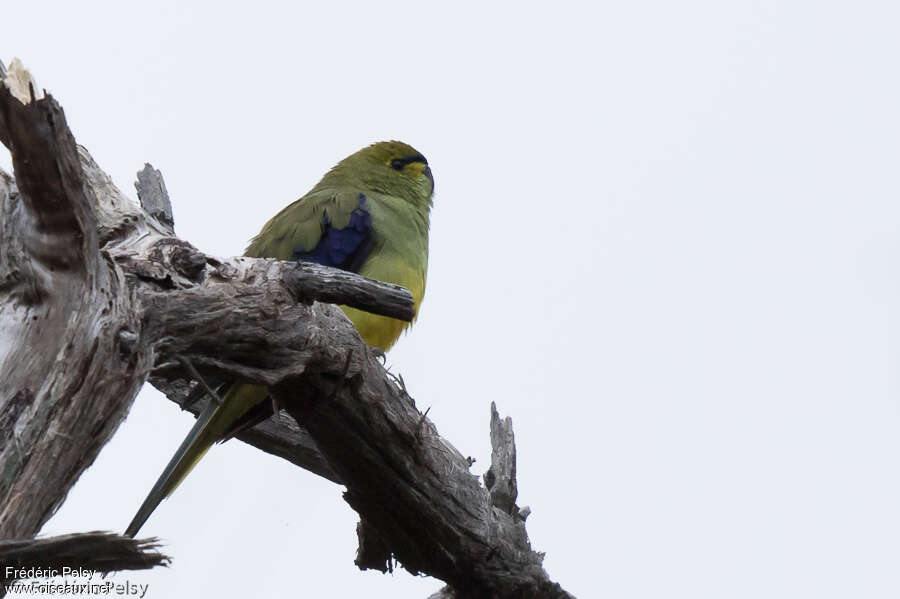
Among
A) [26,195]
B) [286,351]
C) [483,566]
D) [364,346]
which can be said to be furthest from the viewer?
[483,566]

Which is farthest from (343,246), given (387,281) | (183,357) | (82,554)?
(82,554)

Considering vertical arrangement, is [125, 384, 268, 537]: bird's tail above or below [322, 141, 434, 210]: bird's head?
below

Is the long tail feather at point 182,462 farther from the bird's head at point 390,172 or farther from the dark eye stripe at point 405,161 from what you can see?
the dark eye stripe at point 405,161

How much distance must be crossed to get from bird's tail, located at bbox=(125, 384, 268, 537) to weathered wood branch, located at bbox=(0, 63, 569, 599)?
21.6 inches

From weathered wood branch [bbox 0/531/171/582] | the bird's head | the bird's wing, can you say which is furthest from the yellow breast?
weathered wood branch [bbox 0/531/171/582]

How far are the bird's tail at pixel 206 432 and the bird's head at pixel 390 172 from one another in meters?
2.32

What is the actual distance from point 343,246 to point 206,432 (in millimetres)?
1447

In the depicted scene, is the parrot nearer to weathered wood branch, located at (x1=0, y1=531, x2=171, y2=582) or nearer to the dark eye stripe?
the dark eye stripe

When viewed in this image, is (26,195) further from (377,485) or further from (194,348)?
(377,485)

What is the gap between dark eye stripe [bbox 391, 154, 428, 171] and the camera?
Result: 290 inches

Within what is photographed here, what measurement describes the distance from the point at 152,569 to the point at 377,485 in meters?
1.88

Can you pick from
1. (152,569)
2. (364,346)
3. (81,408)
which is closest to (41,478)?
(81,408)

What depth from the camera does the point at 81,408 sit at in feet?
9.93

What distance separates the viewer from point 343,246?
5.94m
